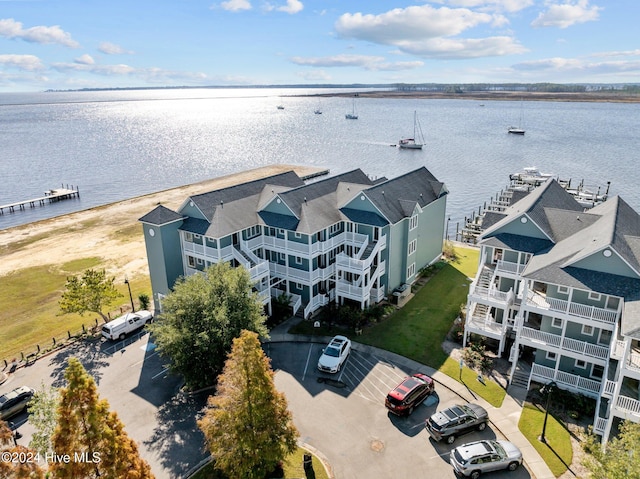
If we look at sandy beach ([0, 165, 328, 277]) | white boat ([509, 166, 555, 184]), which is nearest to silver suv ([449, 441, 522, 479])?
sandy beach ([0, 165, 328, 277])

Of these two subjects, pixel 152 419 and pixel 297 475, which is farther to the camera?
pixel 152 419

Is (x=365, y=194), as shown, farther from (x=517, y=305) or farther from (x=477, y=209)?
(x=477, y=209)

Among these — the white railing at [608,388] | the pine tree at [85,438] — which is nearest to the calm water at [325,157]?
the white railing at [608,388]

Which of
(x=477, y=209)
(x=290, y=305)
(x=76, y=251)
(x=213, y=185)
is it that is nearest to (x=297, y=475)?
(x=290, y=305)

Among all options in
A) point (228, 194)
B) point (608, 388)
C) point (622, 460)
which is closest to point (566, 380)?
point (608, 388)

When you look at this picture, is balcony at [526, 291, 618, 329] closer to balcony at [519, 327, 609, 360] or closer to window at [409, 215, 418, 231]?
balcony at [519, 327, 609, 360]

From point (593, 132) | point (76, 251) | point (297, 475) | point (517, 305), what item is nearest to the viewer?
point (297, 475)

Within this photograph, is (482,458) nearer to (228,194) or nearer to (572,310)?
(572,310)
